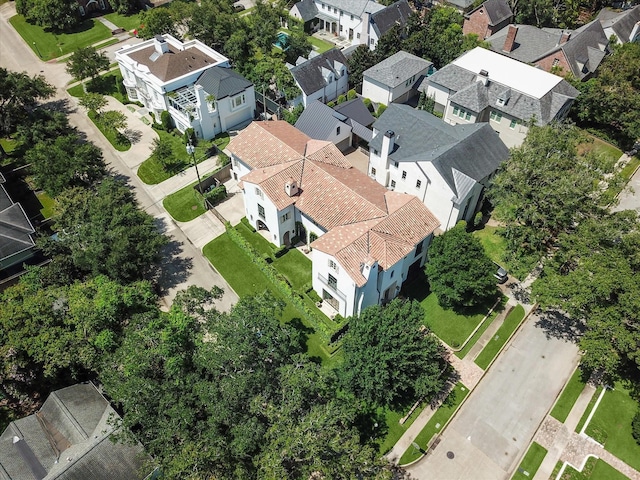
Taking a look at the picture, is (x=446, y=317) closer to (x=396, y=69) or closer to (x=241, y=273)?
(x=241, y=273)

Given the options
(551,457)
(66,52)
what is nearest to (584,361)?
(551,457)

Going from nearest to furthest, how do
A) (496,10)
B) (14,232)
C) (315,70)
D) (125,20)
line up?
1. (14,232)
2. (315,70)
3. (496,10)
4. (125,20)

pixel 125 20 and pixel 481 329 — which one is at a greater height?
pixel 481 329

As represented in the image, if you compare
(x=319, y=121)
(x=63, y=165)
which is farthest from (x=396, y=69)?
(x=63, y=165)

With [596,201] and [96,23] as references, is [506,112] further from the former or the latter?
[96,23]

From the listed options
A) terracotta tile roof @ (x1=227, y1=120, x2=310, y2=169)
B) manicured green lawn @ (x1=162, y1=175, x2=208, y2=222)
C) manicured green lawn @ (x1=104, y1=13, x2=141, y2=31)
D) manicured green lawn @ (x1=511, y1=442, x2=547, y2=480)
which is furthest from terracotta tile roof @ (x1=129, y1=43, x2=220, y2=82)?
manicured green lawn @ (x1=511, y1=442, x2=547, y2=480)

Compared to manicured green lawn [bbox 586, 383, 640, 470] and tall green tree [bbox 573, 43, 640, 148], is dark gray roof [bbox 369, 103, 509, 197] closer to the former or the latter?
tall green tree [bbox 573, 43, 640, 148]
